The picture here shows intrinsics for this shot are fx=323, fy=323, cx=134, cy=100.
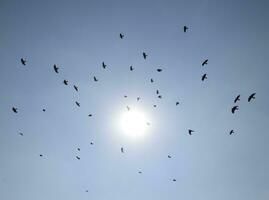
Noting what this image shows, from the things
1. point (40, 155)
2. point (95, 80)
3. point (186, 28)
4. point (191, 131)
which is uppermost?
point (186, 28)

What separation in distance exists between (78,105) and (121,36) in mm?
8136

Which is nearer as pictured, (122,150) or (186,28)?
(186,28)

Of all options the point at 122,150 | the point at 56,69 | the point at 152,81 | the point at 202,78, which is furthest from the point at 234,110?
the point at 56,69

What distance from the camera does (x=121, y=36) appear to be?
28469mm

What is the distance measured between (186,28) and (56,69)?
1217 centimetres

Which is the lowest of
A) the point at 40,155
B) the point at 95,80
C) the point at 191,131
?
the point at 40,155

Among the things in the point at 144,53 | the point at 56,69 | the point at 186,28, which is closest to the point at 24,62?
the point at 56,69

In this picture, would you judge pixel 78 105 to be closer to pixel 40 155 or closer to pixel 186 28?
pixel 40 155

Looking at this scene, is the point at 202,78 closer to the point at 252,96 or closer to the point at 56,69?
the point at 252,96

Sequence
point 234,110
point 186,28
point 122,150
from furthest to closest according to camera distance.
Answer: point 122,150
point 234,110
point 186,28

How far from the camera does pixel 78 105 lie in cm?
3161

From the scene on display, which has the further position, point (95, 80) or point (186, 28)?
point (95, 80)

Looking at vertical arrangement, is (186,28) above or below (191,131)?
above


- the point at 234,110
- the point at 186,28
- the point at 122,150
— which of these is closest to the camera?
the point at 186,28
